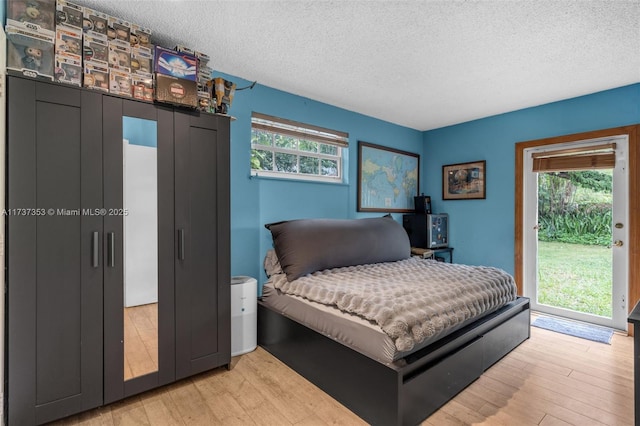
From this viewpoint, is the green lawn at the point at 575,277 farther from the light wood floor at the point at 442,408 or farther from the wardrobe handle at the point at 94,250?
the wardrobe handle at the point at 94,250

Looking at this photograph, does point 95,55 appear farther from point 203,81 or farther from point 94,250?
point 94,250

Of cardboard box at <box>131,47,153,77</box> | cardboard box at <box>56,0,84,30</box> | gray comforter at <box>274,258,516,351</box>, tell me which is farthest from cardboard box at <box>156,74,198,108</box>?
gray comforter at <box>274,258,516,351</box>

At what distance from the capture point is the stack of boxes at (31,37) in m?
1.54

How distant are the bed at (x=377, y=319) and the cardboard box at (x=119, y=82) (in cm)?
146

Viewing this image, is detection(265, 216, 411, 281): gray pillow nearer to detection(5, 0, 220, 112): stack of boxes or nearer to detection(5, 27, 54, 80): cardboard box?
detection(5, 0, 220, 112): stack of boxes

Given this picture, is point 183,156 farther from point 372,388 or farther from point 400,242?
point 400,242

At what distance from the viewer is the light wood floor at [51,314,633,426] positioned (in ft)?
5.68

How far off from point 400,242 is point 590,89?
2365mm

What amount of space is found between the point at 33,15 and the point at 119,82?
1.50 feet

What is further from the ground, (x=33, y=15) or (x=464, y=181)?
(x=33, y=15)

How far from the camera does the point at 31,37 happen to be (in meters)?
1.59

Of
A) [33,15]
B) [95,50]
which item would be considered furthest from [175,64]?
[33,15]

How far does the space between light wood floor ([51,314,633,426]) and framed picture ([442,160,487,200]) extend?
216cm

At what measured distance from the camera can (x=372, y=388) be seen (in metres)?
1.68
